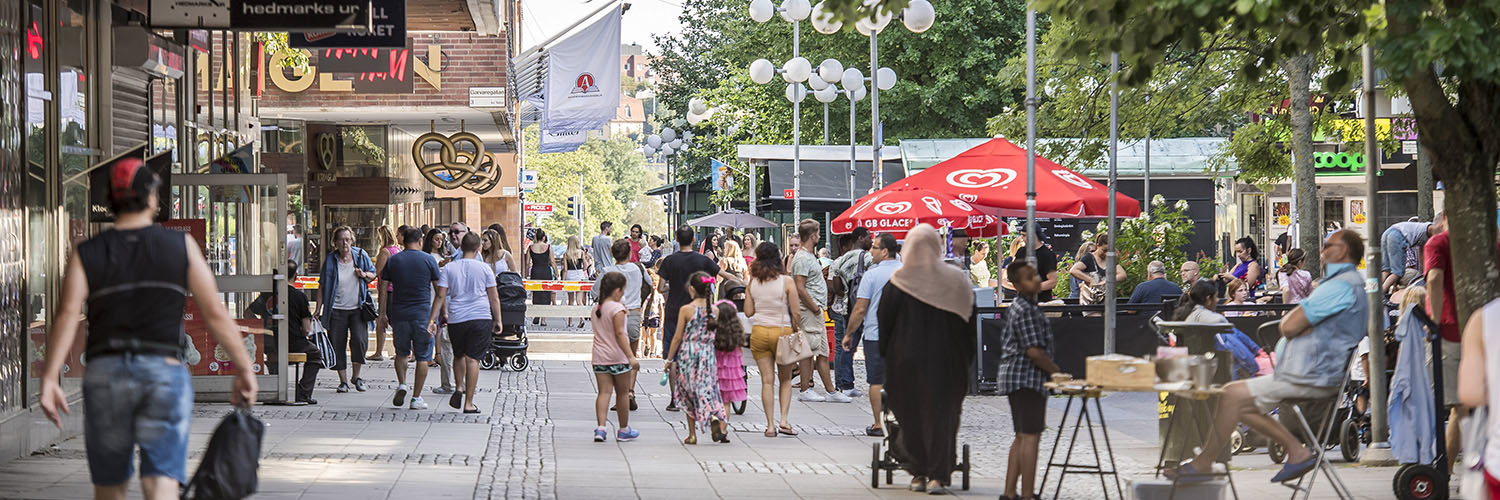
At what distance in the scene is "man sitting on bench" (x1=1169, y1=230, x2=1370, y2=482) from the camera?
9259 mm

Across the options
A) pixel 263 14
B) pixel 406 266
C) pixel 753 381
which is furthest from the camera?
pixel 753 381

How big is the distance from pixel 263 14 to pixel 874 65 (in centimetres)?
1404

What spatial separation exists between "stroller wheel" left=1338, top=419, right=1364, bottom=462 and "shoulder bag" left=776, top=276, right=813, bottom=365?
4204 millimetres

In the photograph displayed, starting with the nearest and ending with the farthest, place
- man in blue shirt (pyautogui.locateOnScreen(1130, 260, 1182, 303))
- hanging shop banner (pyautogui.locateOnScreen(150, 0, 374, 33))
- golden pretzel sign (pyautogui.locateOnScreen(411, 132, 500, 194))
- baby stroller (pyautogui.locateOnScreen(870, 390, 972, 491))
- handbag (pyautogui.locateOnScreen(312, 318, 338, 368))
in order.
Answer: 1. baby stroller (pyautogui.locateOnScreen(870, 390, 972, 491))
2. hanging shop banner (pyautogui.locateOnScreen(150, 0, 374, 33))
3. handbag (pyautogui.locateOnScreen(312, 318, 338, 368))
4. man in blue shirt (pyautogui.locateOnScreen(1130, 260, 1182, 303))
5. golden pretzel sign (pyautogui.locateOnScreen(411, 132, 500, 194))

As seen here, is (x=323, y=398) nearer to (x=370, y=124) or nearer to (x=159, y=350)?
(x=159, y=350)

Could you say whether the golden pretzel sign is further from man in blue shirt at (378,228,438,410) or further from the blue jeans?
man in blue shirt at (378,228,438,410)

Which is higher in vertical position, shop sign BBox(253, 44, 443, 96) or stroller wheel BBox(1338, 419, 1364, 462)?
shop sign BBox(253, 44, 443, 96)

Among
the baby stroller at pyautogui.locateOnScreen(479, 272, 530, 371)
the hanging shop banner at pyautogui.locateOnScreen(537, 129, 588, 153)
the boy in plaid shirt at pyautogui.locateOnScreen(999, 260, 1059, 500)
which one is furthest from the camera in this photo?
the hanging shop banner at pyautogui.locateOnScreen(537, 129, 588, 153)

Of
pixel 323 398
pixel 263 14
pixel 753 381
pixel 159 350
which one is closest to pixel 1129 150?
pixel 753 381

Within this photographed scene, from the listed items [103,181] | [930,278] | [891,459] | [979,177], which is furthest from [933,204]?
[930,278]

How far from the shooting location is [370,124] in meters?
30.8

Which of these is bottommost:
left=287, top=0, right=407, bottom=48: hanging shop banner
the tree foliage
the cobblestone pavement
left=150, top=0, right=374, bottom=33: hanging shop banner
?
the cobblestone pavement

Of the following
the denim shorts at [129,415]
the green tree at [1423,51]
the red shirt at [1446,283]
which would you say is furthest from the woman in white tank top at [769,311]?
the denim shorts at [129,415]

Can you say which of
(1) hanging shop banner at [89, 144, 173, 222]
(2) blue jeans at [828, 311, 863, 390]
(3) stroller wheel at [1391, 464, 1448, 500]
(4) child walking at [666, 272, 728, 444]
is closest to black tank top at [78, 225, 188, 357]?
(1) hanging shop banner at [89, 144, 173, 222]
